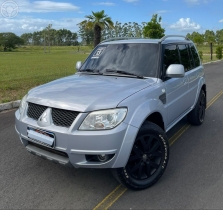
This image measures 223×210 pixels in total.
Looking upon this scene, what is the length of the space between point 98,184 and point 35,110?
121cm

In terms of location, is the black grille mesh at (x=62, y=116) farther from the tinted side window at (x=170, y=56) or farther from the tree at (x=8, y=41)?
the tree at (x=8, y=41)

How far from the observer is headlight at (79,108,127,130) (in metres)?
2.65

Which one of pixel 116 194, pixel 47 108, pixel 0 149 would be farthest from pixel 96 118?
pixel 0 149

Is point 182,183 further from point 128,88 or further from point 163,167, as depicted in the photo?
point 128,88

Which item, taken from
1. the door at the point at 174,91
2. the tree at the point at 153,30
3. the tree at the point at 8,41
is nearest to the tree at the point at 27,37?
the tree at the point at 8,41

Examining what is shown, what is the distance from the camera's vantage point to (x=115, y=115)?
2.68m

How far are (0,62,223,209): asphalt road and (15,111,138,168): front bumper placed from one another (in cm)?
48

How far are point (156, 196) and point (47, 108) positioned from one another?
1613mm

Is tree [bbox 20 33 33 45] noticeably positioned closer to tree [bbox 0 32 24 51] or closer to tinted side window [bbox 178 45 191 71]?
tree [bbox 0 32 24 51]

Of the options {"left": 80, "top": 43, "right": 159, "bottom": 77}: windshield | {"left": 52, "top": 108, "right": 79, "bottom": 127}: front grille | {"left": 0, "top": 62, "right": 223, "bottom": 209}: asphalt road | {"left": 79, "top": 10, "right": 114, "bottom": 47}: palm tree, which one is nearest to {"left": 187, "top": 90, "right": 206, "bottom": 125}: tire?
{"left": 0, "top": 62, "right": 223, "bottom": 209}: asphalt road

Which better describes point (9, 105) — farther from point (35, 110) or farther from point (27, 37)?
point (27, 37)

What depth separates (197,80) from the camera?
5.21 metres

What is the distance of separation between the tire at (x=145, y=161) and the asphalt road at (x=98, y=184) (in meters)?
0.13

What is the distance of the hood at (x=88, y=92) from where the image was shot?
2.72 m
